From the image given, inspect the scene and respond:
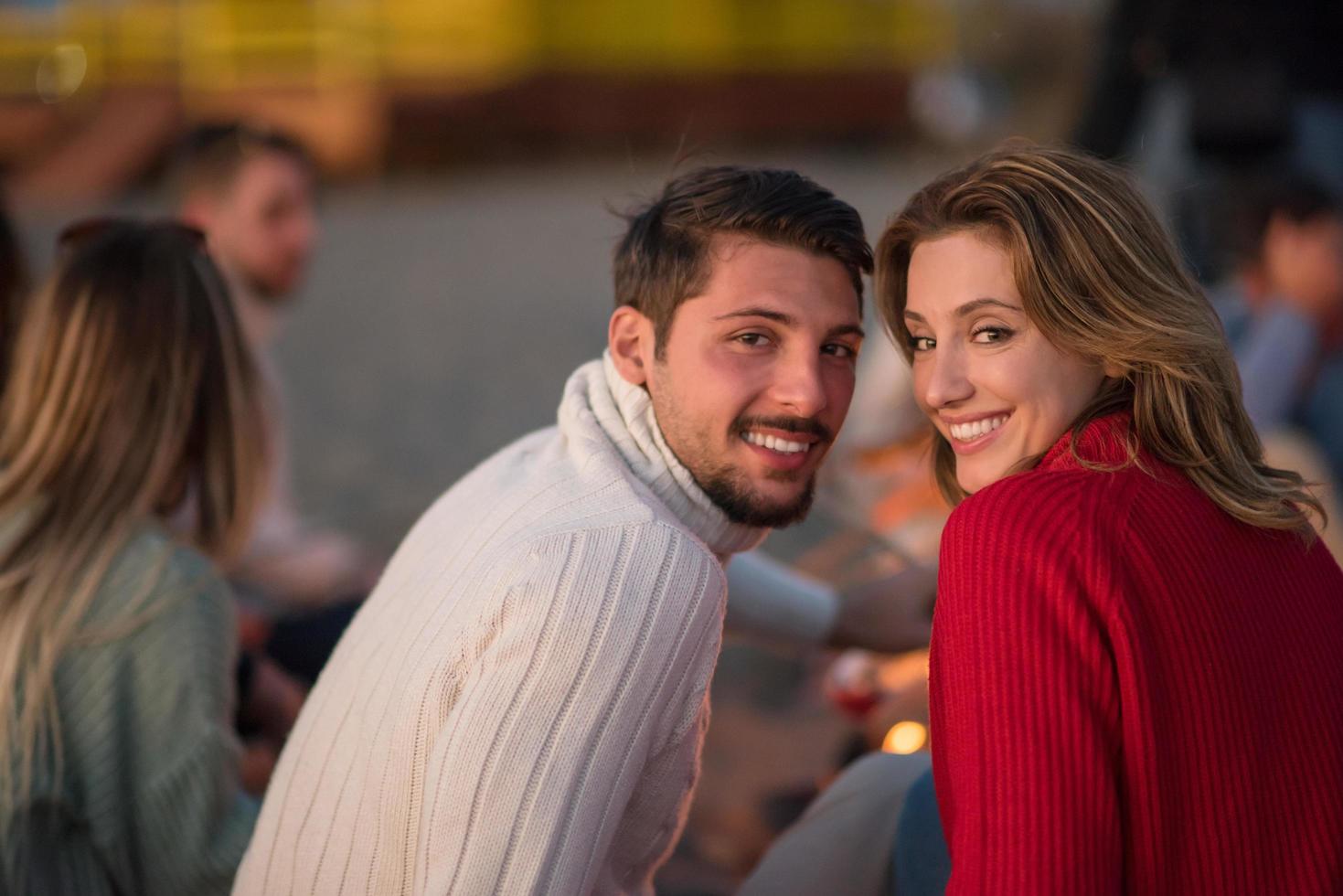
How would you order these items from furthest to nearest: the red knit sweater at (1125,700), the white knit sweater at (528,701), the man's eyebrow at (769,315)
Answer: the man's eyebrow at (769,315), the white knit sweater at (528,701), the red knit sweater at (1125,700)

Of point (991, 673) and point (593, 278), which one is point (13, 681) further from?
point (593, 278)

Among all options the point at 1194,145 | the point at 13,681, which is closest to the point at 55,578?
the point at 13,681

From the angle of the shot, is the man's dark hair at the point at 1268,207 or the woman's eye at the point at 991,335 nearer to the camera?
the woman's eye at the point at 991,335

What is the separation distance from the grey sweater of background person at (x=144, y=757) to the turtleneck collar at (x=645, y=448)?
2.07 ft

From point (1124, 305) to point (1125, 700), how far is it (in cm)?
49

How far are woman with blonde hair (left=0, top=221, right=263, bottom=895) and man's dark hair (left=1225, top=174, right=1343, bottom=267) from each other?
9.65 ft

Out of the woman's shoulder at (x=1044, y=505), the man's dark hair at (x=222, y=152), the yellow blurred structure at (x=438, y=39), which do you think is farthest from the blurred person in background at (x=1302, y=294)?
the yellow blurred structure at (x=438, y=39)

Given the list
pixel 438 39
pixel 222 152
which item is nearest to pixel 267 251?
pixel 222 152

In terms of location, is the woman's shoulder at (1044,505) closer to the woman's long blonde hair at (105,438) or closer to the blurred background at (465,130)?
the woman's long blonde hair at (105,438)

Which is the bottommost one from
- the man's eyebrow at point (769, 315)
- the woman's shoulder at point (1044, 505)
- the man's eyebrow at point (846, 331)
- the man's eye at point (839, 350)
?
the woman's shoulder at point (1044, 505)

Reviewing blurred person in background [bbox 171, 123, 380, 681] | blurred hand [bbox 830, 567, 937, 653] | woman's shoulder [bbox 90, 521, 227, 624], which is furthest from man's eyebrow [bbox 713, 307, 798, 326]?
blurred person in background [bbox 171, 123, 380, 681]

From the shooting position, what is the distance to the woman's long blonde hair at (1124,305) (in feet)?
5.40

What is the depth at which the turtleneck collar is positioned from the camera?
1.82m

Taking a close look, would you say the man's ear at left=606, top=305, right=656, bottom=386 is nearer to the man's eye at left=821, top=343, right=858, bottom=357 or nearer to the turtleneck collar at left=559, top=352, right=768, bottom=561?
the turtleneck collar at left=559, top=352, right=768, bottom=561
